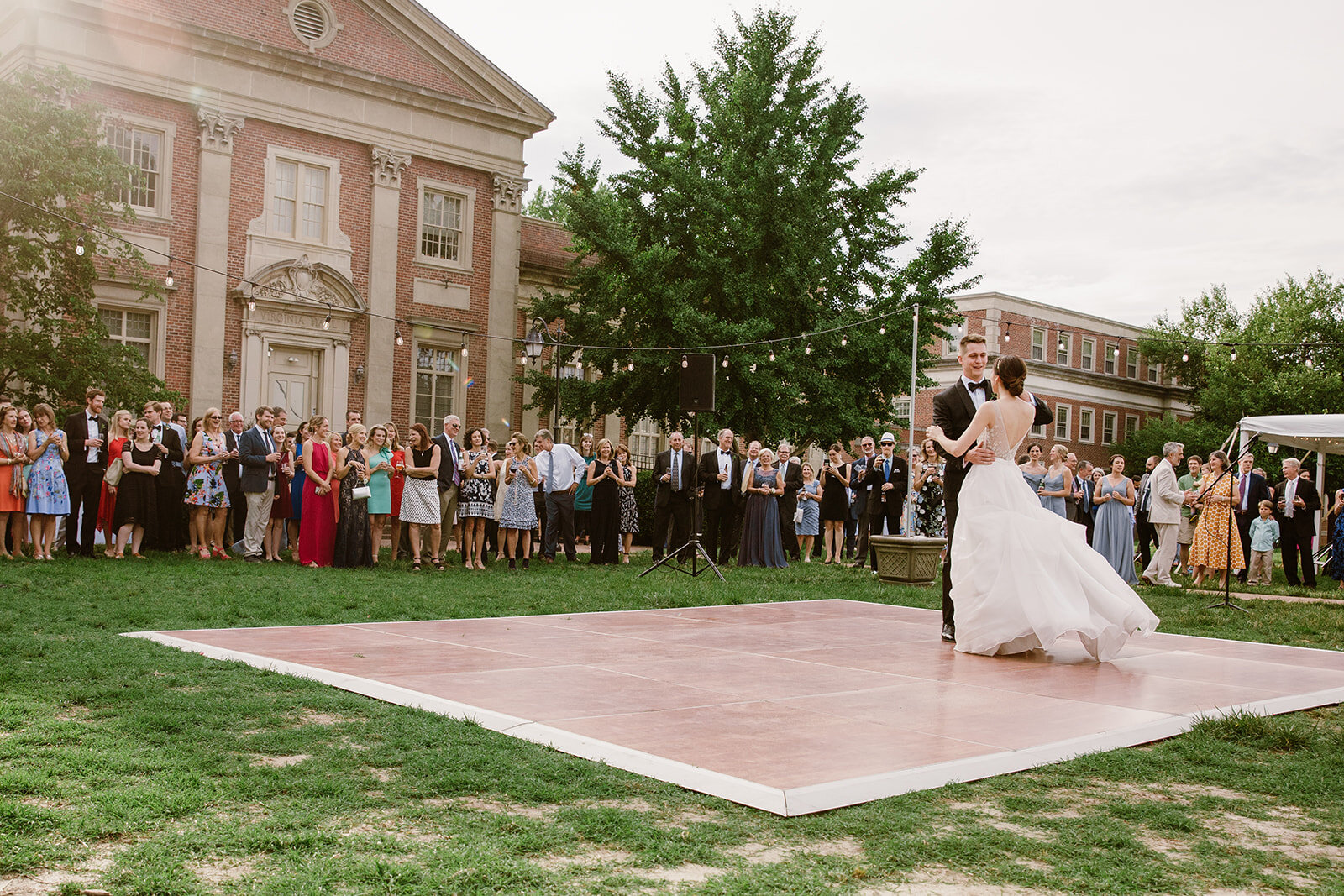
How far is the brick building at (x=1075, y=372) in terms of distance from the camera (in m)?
52.2

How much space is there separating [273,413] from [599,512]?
15.5 ft

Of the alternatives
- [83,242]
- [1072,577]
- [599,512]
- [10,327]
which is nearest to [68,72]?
[83,242]

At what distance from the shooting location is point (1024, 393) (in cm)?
828

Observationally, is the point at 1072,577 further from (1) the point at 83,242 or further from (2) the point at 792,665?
(1) the point at 83,242

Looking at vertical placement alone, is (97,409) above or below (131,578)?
above

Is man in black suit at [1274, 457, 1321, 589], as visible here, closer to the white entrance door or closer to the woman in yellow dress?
the woman in yellow dress

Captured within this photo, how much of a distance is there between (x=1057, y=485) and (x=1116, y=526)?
1.01 metres

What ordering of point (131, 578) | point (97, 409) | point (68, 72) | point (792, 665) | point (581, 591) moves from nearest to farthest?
point (792, 665) < point (131, 578) < point (581, 591) < point (97, 409) < point (68, 72)

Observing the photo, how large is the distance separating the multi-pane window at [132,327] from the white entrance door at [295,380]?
8.28 ft

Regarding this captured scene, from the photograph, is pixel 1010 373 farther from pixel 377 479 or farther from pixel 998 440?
pixel 377 479

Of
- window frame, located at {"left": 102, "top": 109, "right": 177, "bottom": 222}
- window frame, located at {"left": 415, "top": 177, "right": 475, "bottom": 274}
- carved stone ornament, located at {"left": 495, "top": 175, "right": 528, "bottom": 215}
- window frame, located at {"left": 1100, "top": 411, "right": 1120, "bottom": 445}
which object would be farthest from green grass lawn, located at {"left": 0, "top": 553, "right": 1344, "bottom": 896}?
window frame, located at {"left": 1100, "top": 411, "right": 1120, "bottom": 445}

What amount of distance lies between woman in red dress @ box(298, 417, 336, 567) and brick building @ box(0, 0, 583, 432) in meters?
9.85

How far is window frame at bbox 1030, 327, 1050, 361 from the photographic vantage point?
53688 mm

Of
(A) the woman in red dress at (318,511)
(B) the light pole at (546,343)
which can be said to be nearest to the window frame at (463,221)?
(B) the light pole at (546,343)
